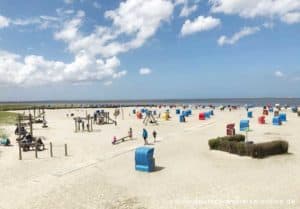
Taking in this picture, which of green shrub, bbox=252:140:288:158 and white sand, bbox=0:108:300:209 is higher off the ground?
green shrub, bbox=252:140:288:158

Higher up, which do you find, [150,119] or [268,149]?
[150,119]

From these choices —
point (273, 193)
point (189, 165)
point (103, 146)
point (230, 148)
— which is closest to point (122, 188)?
point (189, 165)

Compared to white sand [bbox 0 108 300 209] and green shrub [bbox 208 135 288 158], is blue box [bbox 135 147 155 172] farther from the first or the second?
green shrub [bbox 208 135 288 158]

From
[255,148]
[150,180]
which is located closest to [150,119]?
[255,148]

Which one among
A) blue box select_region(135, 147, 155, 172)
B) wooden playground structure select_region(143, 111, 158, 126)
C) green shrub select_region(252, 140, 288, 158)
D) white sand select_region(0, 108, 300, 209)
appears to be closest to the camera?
white sand select_region(0, 108, 300, 209)

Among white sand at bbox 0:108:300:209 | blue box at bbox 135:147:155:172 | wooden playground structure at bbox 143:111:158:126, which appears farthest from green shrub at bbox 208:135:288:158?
wooden playground structure at bbox 143:111:158:126

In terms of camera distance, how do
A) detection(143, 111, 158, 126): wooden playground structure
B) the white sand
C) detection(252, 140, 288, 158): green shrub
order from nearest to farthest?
the white sand → detection(252, 140, 288, 158): green shrub → detection(143, 111, 158, 126): wooden playground structure

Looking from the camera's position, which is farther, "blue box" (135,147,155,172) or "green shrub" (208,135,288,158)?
"green shrub" (208,135,288,158)

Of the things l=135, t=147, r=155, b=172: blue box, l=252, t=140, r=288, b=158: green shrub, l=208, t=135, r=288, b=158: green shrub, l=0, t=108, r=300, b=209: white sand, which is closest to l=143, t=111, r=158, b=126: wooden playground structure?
l=0, t=108, r=300, b=209: white sand

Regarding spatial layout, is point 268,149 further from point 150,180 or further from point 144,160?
point 150,180

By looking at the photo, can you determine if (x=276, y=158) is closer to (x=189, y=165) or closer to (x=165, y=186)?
(x=189, y=165)

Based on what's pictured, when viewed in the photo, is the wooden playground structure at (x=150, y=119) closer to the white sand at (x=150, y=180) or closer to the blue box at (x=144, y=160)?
the white sand at (x=150, y=180)

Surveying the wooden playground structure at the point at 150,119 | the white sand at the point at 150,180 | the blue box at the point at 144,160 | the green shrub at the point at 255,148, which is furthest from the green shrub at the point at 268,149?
the wooden playground structure at the point at 150,119

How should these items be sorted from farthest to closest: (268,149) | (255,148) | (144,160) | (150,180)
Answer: (268,149), (255,148), (144,160), (150,180)
